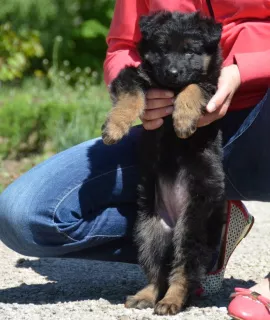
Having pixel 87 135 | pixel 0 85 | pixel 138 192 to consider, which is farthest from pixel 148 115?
pixel 0 85

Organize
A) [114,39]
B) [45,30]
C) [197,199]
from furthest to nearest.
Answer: [45,30]
[114,39]
[197,199]

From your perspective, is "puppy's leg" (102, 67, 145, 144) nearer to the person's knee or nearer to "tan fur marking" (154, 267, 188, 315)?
the person's knee

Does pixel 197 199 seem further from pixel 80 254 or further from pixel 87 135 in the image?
pixel 87 135

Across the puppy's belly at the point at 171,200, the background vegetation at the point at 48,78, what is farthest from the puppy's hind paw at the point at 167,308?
the background vegetation at the point at 48,78

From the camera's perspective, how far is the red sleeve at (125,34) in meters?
3.98

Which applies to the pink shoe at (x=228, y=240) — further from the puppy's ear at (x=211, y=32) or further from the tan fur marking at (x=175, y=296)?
the puppy's ear at (x=211, y=32)

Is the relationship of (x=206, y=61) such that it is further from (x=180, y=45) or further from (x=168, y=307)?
(x=168, y=307)

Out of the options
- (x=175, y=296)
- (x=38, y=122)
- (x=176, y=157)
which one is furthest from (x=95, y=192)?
(x=38, y=122)

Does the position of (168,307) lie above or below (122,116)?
below

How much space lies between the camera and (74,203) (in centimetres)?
386

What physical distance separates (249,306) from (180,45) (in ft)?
3.99

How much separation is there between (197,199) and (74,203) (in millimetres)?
638

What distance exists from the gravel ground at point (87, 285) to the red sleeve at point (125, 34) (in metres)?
1.10

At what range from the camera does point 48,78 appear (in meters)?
11.3
